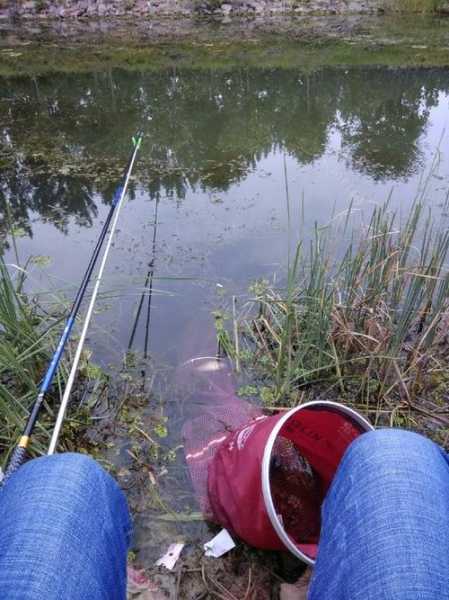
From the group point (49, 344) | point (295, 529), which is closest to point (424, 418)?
point (295, 529)

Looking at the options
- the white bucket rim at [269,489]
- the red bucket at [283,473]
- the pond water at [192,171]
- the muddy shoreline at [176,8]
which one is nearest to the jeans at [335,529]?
the white bucket rim at [269,489]

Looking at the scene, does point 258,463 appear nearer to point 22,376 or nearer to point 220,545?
point 220,545

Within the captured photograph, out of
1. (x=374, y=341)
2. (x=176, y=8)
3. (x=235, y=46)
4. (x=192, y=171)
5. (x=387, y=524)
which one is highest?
(x=176, y=8)

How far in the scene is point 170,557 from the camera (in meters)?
1.35

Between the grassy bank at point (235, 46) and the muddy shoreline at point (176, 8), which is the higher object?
the muddy shoreline at point (176, 8)

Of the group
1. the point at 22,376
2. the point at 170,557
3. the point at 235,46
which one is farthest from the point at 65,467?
the point at 235,46

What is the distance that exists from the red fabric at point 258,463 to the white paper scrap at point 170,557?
0.14 meters

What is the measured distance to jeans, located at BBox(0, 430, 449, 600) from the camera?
0.69 meters

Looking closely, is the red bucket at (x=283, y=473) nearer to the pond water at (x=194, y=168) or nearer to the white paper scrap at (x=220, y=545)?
the white paper scrap at (x=220, y=545)

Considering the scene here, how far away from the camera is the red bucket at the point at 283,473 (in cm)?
123

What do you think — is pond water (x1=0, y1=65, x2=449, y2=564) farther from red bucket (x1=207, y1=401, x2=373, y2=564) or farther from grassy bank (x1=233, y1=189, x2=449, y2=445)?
red bucket (x1=207, y1=401, x2=373, y2=564)

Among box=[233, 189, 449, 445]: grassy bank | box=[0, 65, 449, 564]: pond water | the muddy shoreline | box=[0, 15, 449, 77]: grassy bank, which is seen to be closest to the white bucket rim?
box=[233, 189, 449, 445]: grassy bank

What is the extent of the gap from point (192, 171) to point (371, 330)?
2.36m

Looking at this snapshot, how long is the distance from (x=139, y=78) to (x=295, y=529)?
5.95m
